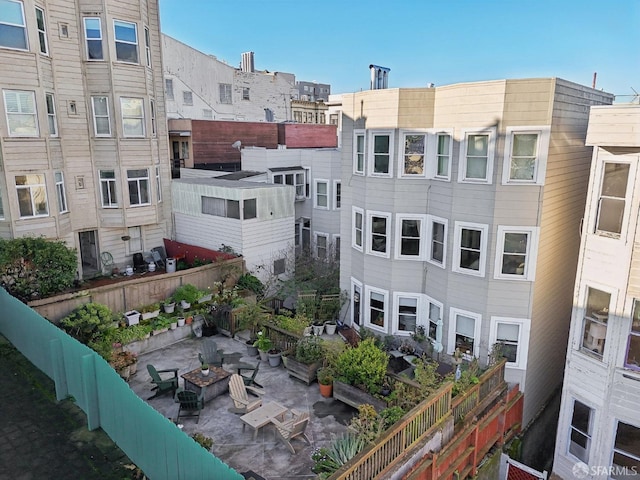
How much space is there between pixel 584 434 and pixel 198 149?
23992mm

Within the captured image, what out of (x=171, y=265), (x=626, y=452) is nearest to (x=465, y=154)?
(x=626, y=452)

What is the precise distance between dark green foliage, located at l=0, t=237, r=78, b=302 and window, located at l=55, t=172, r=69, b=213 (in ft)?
A: 11.6

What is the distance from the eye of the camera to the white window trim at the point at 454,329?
1286 centimetres

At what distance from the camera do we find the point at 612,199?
31.7 feet

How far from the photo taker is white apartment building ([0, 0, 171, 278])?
646 inches

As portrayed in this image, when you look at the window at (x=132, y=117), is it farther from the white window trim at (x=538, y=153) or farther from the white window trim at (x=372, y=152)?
the white window trim at (x=538, y=153)

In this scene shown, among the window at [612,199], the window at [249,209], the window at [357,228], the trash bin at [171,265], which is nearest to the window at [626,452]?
the window at [612,199]

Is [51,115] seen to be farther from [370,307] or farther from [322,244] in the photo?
[370,307]

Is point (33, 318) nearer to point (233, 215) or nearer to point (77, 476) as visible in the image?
point (77, 476)

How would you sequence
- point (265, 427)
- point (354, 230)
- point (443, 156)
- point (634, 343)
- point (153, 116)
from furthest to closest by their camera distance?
point (153, 116) → point (354, 230) → point (443, 156) → point (265, 427) → point (634, 343)

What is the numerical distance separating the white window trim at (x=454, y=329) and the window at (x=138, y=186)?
15038 mm

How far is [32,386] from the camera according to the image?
35.5ft

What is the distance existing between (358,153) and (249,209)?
6.55 m

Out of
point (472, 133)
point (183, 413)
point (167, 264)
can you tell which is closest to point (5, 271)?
point (167, 264)
